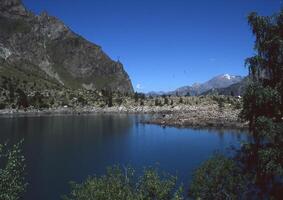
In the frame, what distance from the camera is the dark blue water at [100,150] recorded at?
85.6 metres

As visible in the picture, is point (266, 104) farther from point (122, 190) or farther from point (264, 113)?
point (122, 190)

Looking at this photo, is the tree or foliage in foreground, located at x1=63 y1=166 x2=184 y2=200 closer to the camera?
the tree

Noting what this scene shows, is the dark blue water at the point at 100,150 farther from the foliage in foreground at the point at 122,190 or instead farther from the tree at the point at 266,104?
the tree at the point at 266,104

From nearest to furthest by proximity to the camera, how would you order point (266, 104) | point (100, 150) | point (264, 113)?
point (266, 104), point (264, 113), point (100, 150)

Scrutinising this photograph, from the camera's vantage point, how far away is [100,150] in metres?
126

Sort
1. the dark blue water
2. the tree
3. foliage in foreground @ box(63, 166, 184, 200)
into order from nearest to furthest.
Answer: the tree, foliage in foreground @ box(63, 166, 184, 200), the dark blue water

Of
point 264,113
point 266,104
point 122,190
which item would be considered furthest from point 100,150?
point 266,104

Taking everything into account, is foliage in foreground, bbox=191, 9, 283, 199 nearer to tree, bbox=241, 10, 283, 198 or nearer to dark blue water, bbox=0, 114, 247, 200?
tree, bbox=241, 10, 283, 198

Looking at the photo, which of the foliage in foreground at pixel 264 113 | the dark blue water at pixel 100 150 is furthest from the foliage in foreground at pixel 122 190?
the dark blue water at pixel 100 150

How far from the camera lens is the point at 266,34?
3806 cm

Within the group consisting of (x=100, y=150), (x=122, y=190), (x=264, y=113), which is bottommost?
(x=100, y=150)

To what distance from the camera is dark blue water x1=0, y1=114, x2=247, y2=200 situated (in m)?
85.6

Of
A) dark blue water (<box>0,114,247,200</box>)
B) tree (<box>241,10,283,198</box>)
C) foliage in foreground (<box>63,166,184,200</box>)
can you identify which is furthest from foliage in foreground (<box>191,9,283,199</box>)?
dark blue water (<box>0,114,247,200</box>)

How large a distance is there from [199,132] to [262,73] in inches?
5696
